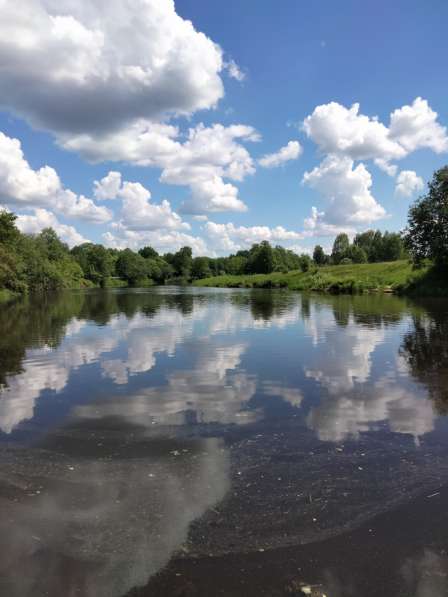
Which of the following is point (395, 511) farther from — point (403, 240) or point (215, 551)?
point (403, 240)

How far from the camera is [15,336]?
2695cm

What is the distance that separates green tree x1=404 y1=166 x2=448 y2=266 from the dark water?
51.8 metres

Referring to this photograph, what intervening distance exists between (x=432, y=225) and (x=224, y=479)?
65556mm

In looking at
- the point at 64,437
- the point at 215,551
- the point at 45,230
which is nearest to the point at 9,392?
the point at 64,437

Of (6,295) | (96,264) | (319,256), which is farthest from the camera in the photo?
(96,264)

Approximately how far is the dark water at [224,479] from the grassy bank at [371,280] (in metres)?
53.8

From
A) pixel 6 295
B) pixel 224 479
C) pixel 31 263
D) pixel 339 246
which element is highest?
pixel 339 246

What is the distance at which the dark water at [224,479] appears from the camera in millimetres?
5238

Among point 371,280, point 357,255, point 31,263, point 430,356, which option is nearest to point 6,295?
point 31,263

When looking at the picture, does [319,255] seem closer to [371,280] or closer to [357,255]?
[357,255]

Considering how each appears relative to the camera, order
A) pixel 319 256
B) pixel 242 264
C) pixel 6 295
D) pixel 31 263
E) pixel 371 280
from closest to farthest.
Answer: pixel 6 295 < pixel 371 280 < pixel 31 263 < pixel 319 256 < pixel 242 264

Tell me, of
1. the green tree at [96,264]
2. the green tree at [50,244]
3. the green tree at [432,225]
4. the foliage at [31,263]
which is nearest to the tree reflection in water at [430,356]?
the green tree at [432,225]

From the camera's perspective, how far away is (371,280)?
79.3 metres

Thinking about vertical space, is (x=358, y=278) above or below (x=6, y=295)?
above
